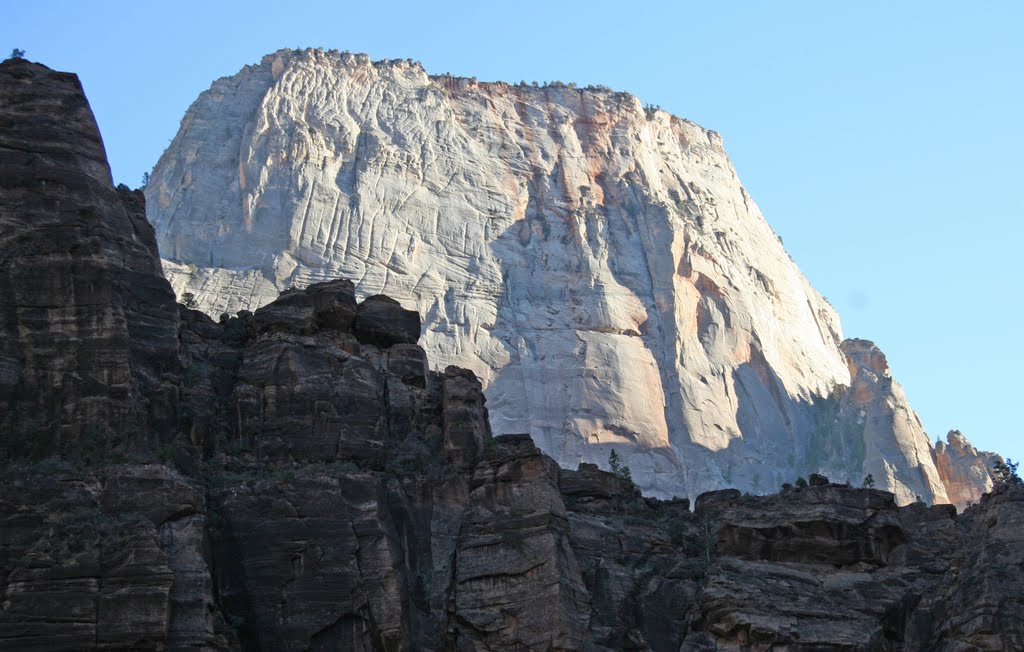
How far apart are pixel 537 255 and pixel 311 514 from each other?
8364 centimetres

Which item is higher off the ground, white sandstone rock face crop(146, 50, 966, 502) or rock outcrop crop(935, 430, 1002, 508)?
white sandstone rock face crop(146, 50, 966, 502)

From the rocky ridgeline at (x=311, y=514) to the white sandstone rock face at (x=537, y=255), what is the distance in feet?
173

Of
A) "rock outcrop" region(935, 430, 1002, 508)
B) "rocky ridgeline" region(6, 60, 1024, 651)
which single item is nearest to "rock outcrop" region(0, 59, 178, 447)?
"rocky ridgeline" region(6, 60, 1024, 651)

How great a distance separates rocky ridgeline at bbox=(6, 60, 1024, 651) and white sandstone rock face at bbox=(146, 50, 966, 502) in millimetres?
52589

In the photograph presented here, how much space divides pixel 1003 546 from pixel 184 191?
97.9 meters

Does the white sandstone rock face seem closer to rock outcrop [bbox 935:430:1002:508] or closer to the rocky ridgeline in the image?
rock outcrop [bbox 935:430:1002:508]

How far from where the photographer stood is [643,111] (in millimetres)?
183125

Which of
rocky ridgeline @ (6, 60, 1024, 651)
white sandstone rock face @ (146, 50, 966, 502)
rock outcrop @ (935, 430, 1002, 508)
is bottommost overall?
rocky ridgeline @ (6, 60, 1024, 651)

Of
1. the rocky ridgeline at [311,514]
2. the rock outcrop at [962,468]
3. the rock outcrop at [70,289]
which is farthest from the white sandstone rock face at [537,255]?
the rock outcrop at [70,289]

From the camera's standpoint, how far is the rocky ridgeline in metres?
71.5

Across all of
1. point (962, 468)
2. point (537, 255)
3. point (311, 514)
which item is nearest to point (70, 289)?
point (311, 514)

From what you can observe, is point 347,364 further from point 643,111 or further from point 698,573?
point 643,111

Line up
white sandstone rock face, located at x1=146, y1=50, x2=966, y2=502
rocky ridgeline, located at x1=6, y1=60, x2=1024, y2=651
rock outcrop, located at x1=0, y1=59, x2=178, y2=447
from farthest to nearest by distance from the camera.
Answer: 1. white sandstone rock face, located at x1=146, y1=50, x2=966, y2=502
2. rock outcrop, located at x1=0, y1=59, x2=178, y2=447
3. rocky ridgeline, located at x1=6, y1=60, x2=1024, y2=651

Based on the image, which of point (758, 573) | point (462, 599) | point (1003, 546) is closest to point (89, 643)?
point (462, 599)
